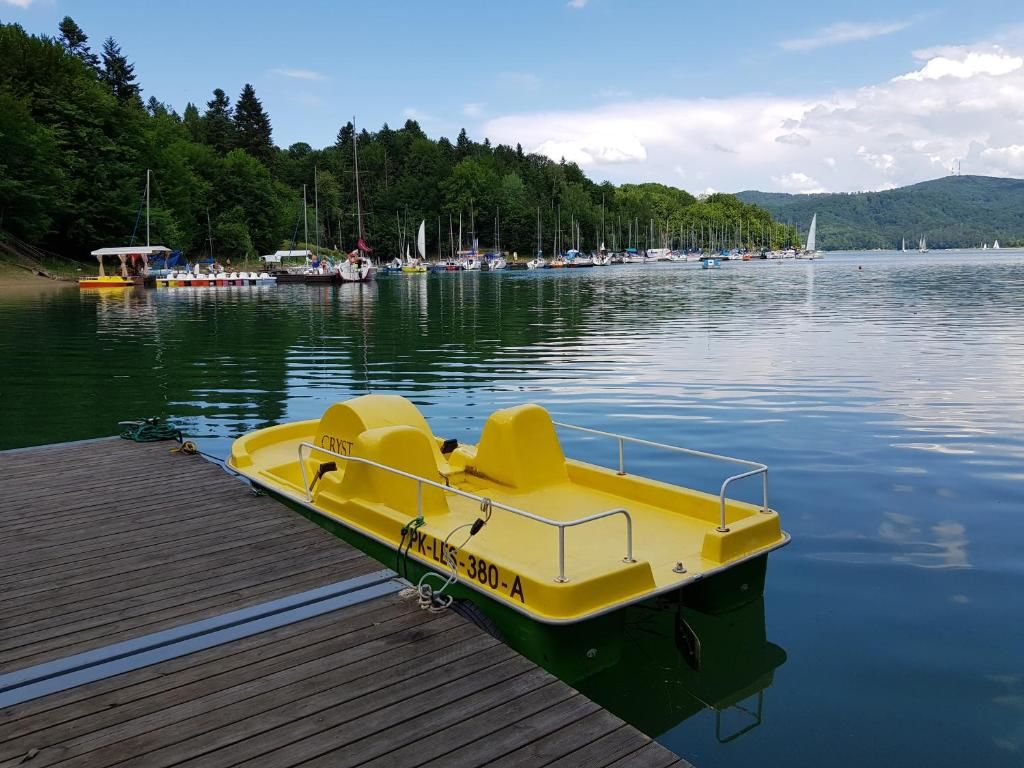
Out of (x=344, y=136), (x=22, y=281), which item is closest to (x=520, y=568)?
(x=22, y=281)

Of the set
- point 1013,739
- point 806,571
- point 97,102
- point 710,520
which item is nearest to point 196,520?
point 710,520

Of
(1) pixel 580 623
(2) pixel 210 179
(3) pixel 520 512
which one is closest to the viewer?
(1) pixel 580 623

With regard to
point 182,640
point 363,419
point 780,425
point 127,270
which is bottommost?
point 780,425

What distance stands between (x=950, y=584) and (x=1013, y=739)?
2.87 meters

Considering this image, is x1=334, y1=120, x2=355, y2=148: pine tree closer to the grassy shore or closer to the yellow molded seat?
the grassy shore

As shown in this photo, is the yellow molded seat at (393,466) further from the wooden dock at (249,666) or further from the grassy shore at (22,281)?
the grassy shore at (22,281)

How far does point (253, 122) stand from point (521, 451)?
474ft

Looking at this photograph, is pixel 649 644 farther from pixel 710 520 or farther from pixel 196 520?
pixel 196 520

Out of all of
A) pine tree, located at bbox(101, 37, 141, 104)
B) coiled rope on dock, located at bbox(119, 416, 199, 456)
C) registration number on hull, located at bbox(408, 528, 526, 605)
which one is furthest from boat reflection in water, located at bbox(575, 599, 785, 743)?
pine tree, located at bbox(101, 37, 141, 104)

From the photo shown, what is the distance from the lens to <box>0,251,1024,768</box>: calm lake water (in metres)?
6.45

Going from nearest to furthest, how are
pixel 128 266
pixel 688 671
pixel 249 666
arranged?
1. pixel 249 666
2. pixel 688 671
3. pixel 128 266

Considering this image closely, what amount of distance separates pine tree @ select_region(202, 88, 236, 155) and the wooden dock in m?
132

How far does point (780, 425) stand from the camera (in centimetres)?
1576

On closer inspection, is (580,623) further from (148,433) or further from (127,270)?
(127,270)
